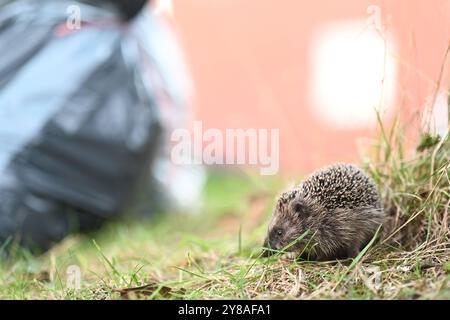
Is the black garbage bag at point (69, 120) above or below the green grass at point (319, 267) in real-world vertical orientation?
above

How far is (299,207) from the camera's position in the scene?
2879 millimetres

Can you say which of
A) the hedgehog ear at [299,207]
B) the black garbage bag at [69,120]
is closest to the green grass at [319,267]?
the hedgehog ear at [299,207]

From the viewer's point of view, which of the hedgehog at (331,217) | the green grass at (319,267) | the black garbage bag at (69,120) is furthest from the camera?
the black garbage bag at (69,120)

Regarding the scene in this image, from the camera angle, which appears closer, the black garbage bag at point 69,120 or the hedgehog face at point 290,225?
the hedgehog face at point 290,225

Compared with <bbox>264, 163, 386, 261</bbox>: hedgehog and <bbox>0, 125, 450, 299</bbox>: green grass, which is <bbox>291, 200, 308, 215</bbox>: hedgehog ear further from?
<bbox>0, 125, 450, 299</bbox>: green grass

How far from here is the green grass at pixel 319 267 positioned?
2.38 meters

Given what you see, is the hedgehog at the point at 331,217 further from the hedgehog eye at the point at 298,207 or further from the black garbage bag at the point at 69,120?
the black garbage bag at the point at 69,120

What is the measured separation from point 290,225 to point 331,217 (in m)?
0.19

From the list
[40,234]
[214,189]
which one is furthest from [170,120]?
[214,189]

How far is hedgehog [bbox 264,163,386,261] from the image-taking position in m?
2.80

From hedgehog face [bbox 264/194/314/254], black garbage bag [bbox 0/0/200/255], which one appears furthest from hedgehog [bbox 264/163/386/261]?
black garbage bag [bbox 0/0/200/255]

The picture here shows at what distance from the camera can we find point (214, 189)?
7602 millimetres

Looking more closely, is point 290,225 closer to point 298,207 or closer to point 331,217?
point 298,207

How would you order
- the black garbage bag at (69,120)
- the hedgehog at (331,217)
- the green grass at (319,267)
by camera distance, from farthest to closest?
1. the black garbage bag at (69,120)
2. the hedgehog at (331,217)
3. the green grass at (319,267)
